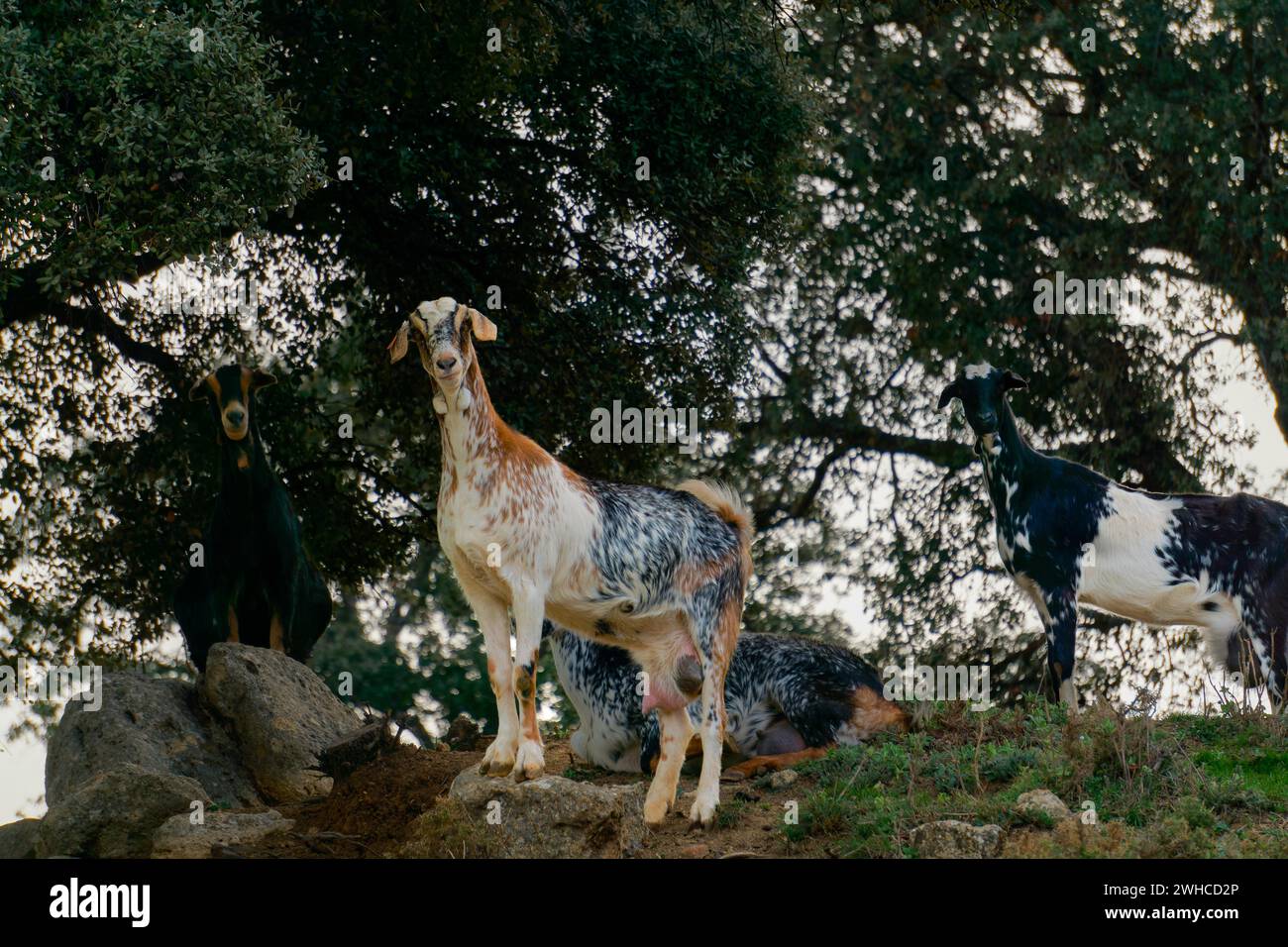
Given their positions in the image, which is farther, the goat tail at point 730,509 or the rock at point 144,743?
the rock at point 144,743

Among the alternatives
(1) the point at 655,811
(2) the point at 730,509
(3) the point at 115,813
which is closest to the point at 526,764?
(1) the point at 655,811

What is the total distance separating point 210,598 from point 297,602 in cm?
71

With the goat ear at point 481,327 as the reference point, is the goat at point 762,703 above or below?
below

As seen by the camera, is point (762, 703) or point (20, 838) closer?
point (20, 838)

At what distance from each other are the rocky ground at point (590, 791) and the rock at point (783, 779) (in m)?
0.02

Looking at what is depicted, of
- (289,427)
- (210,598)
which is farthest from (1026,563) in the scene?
(289,427)

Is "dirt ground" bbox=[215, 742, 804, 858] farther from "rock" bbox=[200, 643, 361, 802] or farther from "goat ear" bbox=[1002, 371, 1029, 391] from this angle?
"goat ear" bbox=[1002, 371, 1029, 391]

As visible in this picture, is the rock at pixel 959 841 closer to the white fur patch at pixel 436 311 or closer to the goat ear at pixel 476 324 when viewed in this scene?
the goat ear at pixel 476 324

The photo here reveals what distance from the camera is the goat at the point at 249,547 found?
45.0ft

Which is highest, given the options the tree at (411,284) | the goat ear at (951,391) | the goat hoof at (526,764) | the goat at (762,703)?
Answer: the tree at (411,284)

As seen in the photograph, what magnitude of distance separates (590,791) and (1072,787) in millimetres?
3215

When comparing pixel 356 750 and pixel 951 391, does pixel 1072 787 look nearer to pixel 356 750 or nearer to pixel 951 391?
pixel 951 391

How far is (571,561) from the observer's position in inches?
424

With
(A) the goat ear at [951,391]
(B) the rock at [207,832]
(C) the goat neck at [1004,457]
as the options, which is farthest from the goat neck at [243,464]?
(C) the goat neck at [1004,457]
